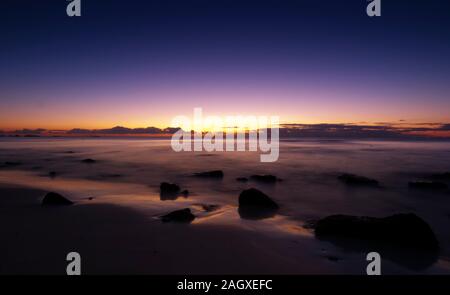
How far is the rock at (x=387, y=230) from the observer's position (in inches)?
222

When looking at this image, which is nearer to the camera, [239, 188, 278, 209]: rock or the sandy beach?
the sandy beach

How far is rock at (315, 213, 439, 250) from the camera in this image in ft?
18.5

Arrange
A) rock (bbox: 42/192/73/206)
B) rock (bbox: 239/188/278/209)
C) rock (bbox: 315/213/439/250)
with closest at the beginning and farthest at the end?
1. rock (bbox: 315/213/439/250)
2. rock (bbox: 42/192/73/206)
3. rock (bbox: 239/188/278/209)

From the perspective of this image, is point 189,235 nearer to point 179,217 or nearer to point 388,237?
point 179,217

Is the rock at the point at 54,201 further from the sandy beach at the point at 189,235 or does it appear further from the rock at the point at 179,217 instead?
the rock at the point at 179,217

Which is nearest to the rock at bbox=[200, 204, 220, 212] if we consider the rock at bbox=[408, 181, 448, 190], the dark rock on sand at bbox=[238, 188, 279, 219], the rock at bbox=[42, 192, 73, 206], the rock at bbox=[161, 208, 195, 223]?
the dark rock on sand at bbox=[238, 188, 279, 219]

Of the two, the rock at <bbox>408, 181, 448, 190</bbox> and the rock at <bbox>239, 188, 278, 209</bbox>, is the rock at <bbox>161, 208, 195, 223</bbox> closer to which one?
the rock at <bbox>239, 188, 278, 209</bbox>

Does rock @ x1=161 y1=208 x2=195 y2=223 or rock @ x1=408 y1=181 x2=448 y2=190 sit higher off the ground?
rock @ x1=161 y1=208 x2=195 y2=223

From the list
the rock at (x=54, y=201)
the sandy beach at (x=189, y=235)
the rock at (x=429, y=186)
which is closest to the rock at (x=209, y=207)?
the sandy beach at (x=189, y=235)

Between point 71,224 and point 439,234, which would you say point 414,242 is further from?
point 71,224

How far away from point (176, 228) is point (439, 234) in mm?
6621

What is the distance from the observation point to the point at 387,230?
589 cm
